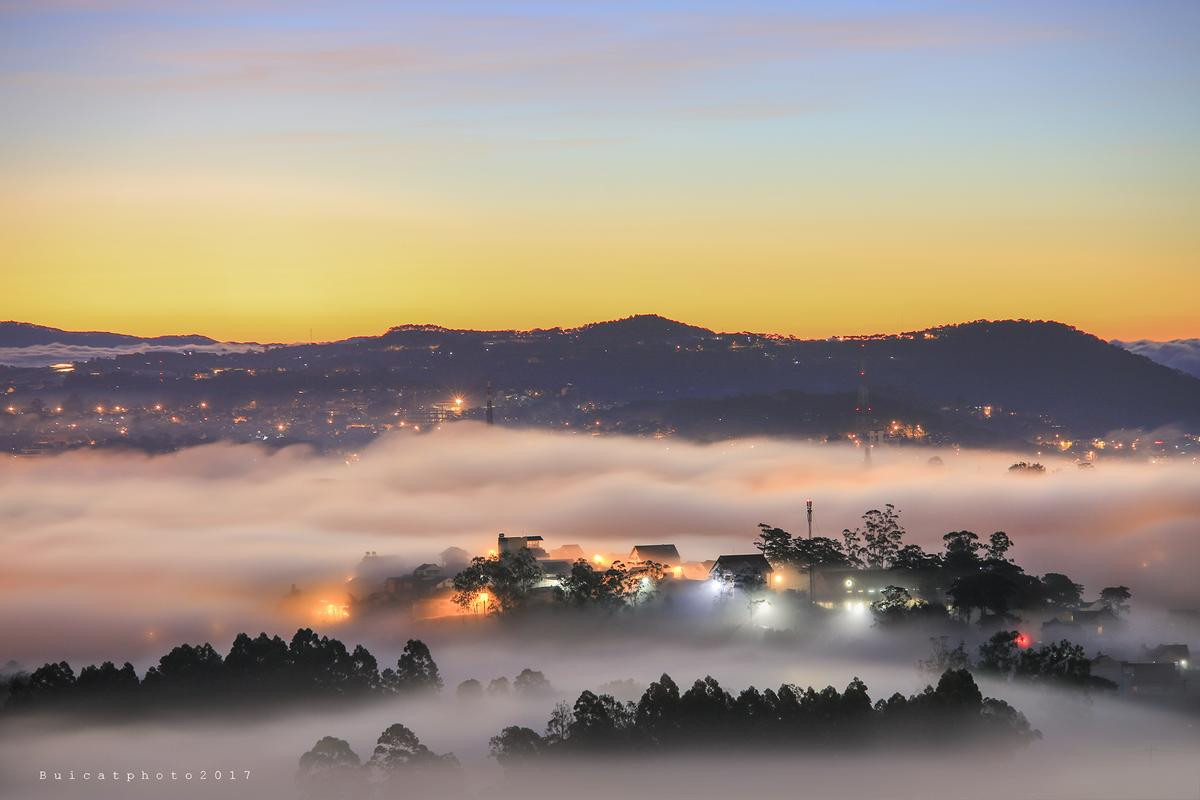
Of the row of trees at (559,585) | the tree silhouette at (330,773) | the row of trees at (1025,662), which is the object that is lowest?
the tree silhouette at (330,773)

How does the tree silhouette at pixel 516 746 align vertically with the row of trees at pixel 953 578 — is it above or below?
below

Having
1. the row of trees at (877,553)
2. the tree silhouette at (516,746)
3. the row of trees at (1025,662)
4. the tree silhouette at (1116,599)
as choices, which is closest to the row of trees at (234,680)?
the tree silhouette at (516,746)

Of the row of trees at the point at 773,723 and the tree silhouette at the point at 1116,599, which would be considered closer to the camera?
the row of trees at the point at 773,723

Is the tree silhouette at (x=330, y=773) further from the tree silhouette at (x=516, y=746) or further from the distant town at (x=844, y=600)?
the distant town at (x=844, y=600)

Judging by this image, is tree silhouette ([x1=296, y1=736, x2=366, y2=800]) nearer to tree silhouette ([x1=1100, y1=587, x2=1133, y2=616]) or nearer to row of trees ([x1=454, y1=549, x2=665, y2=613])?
row of trees ([x1=454, y1=549, x2=665, y2=613])

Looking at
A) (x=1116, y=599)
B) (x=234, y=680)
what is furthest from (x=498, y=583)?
(x=1116, y=599)

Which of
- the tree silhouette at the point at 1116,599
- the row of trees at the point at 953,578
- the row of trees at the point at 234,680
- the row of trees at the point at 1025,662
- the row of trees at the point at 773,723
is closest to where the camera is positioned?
the row of trees at the point at 773,723
